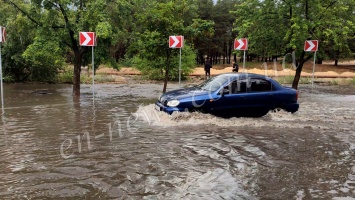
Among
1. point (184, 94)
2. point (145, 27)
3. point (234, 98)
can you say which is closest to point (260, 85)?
point (234, 98)

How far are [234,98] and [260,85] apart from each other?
1.04 m

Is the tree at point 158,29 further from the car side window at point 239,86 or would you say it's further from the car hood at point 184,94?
the car side window at point 239,86

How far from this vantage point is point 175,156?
650cm

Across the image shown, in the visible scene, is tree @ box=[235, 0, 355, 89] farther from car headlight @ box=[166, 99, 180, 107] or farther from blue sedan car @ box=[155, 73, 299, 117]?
car headlight @ box=[166, 99, 180, 107]

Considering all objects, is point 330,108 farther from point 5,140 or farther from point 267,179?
point 5,140

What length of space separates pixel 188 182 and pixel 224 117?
197 inches

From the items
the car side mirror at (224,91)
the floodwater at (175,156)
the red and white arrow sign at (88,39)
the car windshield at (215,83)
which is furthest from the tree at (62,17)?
the car side mirror at (224,91)

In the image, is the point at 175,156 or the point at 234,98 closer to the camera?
the point at 175,156

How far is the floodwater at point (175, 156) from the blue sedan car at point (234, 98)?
0.26m

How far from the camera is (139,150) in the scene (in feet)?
22.5

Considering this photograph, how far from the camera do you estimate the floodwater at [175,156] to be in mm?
4867

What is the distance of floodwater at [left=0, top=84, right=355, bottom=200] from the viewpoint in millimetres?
4867

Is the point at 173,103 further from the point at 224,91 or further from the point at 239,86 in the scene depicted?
the point at 239,86

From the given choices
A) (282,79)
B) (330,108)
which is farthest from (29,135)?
(282,79)
